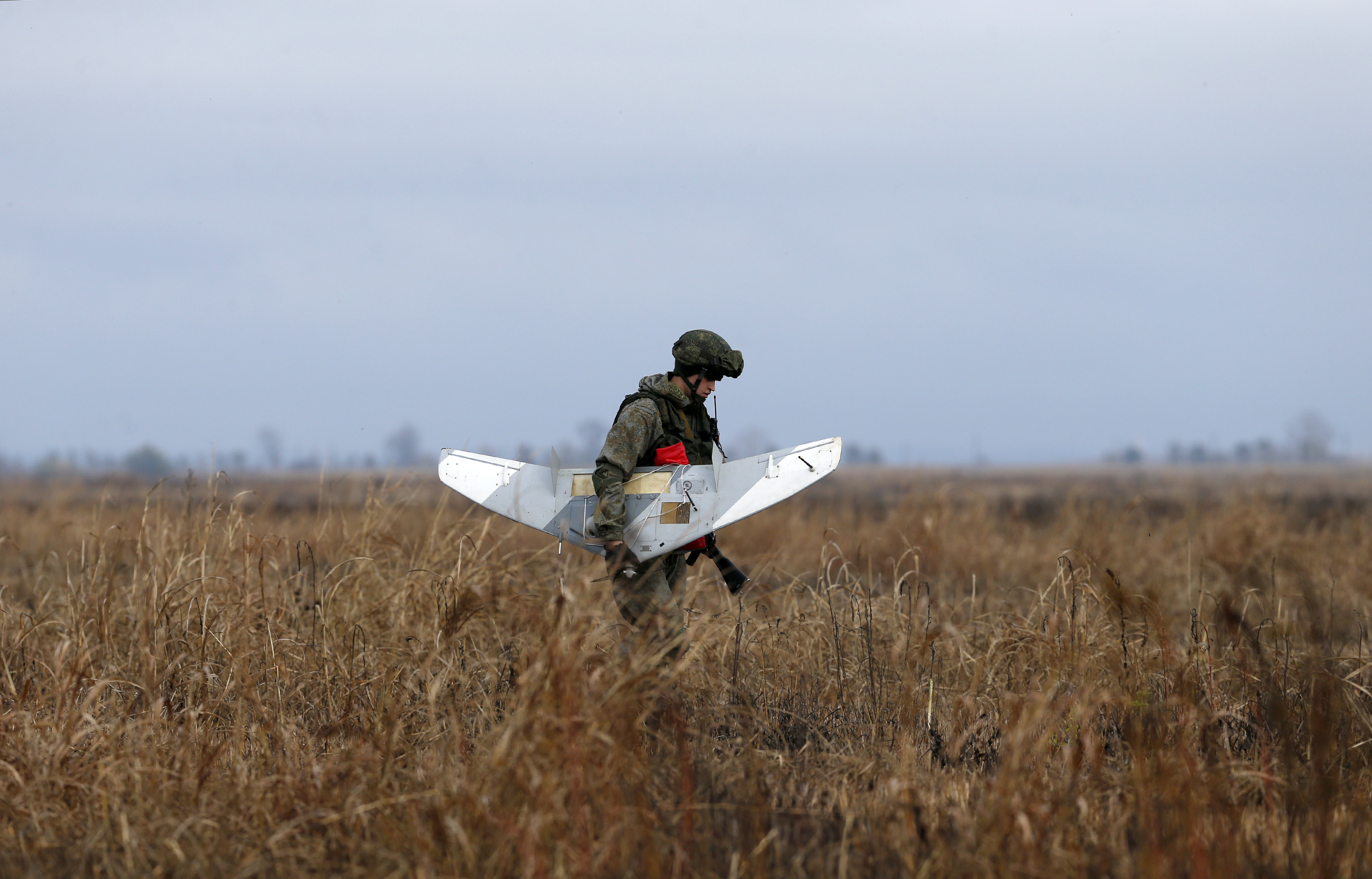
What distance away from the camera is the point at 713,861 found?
9.52ft

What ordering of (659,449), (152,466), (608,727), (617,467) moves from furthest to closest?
(152,466), (659,449), (617,467), (608,727)

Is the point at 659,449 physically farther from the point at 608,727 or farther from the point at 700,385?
the point at 608,727

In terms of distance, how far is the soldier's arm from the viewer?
13.7 feet

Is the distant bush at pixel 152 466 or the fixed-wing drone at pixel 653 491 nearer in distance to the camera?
the fixed-wing drone at pixel 653 491

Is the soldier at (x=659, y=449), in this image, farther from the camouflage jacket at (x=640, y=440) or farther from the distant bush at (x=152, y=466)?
the distant bush at (x=152, y=466)

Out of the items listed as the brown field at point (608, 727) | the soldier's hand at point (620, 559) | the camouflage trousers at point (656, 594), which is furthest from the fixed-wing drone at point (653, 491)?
the brown field at point (608, 727)

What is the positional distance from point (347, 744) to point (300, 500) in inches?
1270

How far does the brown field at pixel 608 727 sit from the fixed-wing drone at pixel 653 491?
1.34 ft

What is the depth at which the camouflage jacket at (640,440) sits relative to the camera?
4.18 m

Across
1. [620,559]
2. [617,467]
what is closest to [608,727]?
[620,559]

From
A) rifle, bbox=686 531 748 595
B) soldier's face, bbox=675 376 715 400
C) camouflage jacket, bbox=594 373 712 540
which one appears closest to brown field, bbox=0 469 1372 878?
rifle, bbox=686 531 748 595

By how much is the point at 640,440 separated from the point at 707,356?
0.45 m

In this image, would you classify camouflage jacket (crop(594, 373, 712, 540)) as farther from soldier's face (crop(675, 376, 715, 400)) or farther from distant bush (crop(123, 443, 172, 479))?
distant bush (crop(123, 443, 172, 479))

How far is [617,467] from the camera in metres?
4.21
